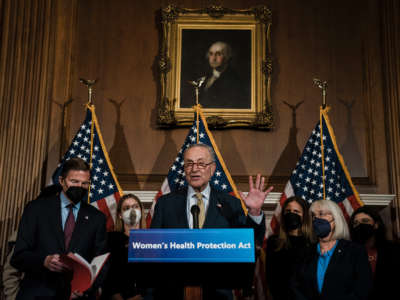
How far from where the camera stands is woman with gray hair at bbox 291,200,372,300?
3260 millimetres

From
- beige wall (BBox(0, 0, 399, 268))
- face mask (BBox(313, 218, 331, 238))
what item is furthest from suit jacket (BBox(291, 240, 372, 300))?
beige wall (BBox(0, 0, 399, 268))

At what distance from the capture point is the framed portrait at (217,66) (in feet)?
19.2

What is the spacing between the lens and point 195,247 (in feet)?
7.07

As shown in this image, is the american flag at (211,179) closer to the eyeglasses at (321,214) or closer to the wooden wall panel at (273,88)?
the wooden wall panel at (273,88)

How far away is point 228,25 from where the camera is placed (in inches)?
242

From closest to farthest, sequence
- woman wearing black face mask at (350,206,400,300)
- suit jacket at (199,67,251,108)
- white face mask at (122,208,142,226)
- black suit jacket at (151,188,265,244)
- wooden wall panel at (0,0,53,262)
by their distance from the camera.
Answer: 1. black suit jacket at (151,188,265,244)
2. woman wearing black face mask at (350,206,400,300)
3. white face mask at (122,208,142,226)
4. wooden wall panel at (0,0,53,262)
5. suit jacket at (199,67,251,108)

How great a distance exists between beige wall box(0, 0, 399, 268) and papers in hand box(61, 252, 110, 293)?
2.73m

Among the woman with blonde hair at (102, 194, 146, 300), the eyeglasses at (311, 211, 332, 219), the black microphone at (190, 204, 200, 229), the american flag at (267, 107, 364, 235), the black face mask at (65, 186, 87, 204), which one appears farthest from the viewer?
the american flag at (267, 107, 364, 235)

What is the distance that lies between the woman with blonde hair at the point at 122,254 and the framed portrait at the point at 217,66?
160cm

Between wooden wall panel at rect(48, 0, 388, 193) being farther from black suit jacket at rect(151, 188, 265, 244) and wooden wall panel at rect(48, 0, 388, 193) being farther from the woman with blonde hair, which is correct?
black suit jacket at rect(151, 188, 265, 244)

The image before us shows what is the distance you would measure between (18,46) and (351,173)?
445 centimetres

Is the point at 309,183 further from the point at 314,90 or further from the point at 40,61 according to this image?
the point at 40,61

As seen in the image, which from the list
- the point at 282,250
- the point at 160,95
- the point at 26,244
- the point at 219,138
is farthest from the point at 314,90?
the point at 26,244

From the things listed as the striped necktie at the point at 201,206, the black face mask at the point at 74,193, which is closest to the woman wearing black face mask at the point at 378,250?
the striped necktie at the point at 201,206
